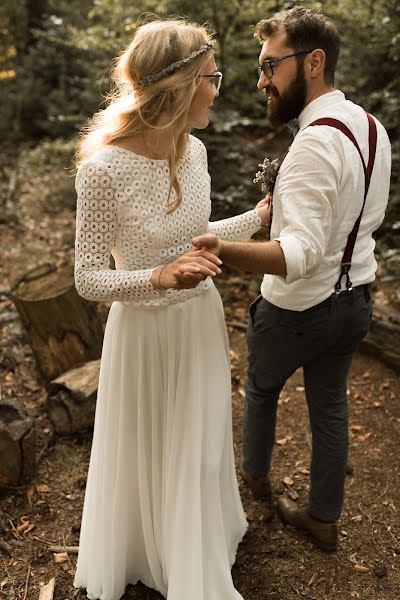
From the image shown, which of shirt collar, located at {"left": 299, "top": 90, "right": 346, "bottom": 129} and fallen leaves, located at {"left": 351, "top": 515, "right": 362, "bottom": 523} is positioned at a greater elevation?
shirt collar, located at {"left": 299, "top": 90, "right": 346, "bottom": 129}

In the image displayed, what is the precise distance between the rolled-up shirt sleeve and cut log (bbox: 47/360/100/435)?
212 cm

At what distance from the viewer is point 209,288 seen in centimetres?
253

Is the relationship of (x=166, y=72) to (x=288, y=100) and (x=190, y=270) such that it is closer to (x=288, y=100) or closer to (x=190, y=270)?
(x=288, y=100)

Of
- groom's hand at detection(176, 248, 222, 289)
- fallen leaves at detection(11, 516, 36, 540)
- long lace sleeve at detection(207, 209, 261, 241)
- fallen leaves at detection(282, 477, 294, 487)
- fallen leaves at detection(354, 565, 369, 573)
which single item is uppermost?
groom's hand at detection(176, 248, 222, 289)

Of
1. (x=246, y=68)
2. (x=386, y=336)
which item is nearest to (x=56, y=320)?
(x=386, y=336)

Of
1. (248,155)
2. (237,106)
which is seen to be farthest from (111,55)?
(248,155)

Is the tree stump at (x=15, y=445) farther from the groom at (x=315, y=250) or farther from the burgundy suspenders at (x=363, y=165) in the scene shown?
the burgundy suspenders at (x=363, y=165)

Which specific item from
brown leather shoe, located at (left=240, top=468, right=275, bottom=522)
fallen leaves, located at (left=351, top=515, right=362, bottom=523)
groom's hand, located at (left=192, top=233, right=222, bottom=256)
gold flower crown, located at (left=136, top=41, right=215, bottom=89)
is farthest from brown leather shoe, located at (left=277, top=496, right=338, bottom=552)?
gold flower crown, located at (left=136, top=41, right=215, bottom=89)

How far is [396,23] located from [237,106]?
1.86 metres

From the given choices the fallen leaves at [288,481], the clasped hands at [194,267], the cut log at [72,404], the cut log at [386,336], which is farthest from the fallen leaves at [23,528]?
the cut log at [386,336]

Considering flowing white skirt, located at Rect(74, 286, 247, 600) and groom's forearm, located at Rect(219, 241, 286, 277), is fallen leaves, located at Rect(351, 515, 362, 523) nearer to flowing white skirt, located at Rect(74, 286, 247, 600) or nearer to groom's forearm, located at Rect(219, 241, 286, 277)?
flowing white skirt, located at Rect(74, 286, 247, 600)

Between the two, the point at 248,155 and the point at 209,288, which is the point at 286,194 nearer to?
the point at 209,288

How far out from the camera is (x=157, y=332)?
2424 millimetres

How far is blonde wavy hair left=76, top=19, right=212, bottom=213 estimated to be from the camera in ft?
6.84
